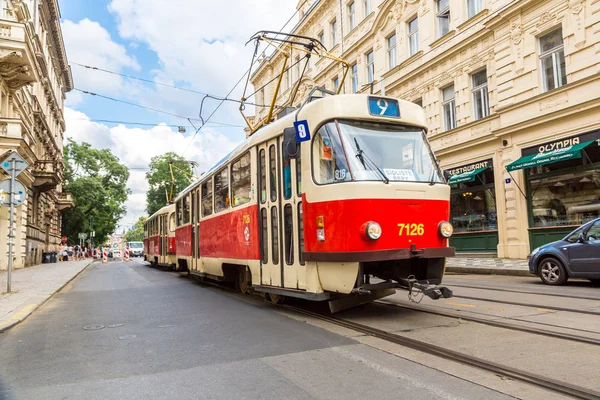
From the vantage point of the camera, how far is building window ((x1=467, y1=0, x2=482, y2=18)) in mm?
19625

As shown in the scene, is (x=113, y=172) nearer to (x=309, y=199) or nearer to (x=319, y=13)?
(x=319, y=13)

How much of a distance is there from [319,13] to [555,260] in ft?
85.3

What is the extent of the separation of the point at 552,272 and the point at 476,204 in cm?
925

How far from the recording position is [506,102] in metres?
17.9

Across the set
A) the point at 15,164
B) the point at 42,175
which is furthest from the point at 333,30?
the point at 15,164

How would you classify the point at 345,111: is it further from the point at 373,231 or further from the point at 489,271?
the point at 489,271

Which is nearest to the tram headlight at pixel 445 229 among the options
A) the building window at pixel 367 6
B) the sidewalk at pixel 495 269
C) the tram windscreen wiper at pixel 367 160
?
the tram windscreen wiper at pixel 367 160

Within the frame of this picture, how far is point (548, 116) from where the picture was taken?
629 inches

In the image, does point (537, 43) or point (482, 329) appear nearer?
point (482, 329)

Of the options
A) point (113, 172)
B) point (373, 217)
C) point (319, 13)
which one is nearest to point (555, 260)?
point (373, 217)

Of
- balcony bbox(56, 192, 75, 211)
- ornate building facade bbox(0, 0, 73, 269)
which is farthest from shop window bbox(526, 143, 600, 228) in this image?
balcony bbox(56, 192, 75, 211)

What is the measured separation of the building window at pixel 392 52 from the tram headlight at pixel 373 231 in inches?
808

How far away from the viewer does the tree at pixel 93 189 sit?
4959 cm

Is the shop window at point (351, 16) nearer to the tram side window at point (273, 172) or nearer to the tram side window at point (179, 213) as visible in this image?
the tram side window at point (179, 213)
